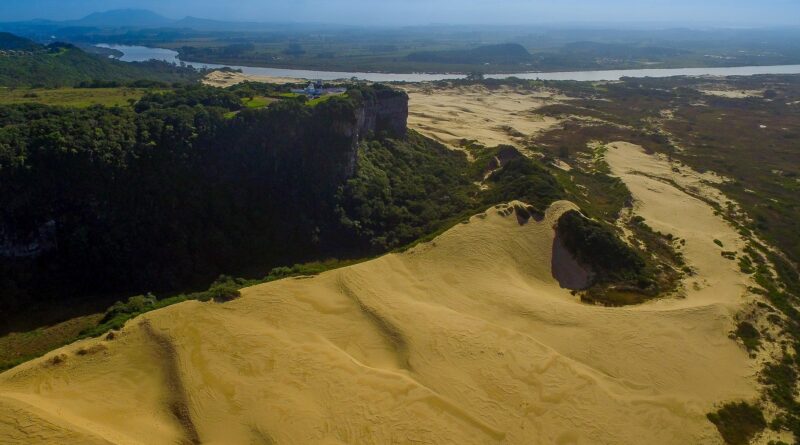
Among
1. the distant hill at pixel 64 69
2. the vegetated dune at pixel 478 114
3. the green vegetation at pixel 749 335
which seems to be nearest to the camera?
the green vegetation at pixel 749 335

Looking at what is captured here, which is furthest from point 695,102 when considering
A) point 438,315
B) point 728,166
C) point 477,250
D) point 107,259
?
point 107,259

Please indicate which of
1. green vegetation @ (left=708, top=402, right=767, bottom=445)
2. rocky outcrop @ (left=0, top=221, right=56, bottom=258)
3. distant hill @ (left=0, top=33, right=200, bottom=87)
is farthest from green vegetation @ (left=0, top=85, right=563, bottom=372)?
distant hill @ (left=0, top=33, right=200, bottom=87)

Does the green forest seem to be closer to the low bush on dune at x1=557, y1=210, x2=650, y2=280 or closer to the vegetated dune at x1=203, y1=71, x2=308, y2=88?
the low bush on dune at x1=557, y1=210, x2=650, y2=280

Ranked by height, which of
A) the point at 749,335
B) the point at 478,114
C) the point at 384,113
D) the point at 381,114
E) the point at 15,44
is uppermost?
the point at 15,44

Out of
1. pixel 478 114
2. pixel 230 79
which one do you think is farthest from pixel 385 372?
pixel 230 79

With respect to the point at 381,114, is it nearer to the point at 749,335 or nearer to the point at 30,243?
the point at 30,243

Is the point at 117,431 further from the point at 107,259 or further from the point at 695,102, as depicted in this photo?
the point at 695,102

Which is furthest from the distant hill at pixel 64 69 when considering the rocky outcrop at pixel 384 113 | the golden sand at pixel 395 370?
the golden sand at pixel 395 370

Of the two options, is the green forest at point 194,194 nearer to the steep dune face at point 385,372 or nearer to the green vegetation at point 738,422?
the steep dune face at point 385,372
